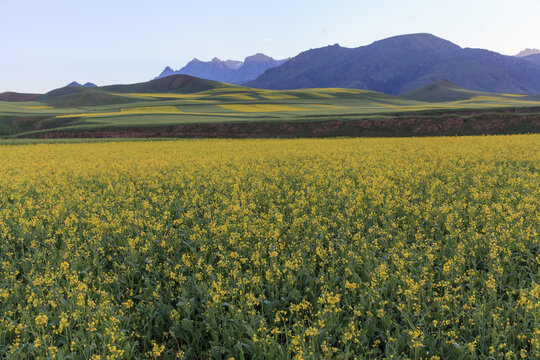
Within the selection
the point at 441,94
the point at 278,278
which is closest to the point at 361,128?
the point at 278,278

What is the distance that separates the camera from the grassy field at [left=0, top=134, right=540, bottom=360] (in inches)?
153

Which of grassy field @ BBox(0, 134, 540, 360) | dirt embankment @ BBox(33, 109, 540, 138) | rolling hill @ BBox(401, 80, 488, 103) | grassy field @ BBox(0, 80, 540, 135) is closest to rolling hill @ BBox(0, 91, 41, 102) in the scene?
grassy field @ BBox(0, 80, 540, 135)

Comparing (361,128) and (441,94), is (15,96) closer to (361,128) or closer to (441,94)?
(361,128)

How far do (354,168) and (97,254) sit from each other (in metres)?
10.5

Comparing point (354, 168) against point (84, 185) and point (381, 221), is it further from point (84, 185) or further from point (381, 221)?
point (84, 185)

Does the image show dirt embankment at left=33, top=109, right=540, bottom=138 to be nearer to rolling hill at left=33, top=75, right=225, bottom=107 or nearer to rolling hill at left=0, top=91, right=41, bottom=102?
rolling hill at left=33, top=75, right=225, bottom=107

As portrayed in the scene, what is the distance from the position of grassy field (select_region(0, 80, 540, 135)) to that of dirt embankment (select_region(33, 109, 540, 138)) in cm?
247

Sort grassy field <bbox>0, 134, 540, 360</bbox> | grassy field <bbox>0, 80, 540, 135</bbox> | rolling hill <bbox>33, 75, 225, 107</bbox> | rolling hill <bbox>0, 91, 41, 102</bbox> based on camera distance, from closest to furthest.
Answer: grassy field <bbox>0, 134, 540, 360</bbox>, grassy field <bbox>0, 80, 540, 135</bbox>, rolling hill <bbox>33, 75, 225, 107</bbox>, rolling hill <bbox>0, 91, 41, 102</bbox>

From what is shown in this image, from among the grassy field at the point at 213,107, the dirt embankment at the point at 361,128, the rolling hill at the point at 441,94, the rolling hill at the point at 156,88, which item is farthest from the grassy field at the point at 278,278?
the rolling hill at the point at 156,88

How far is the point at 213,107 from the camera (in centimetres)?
8656

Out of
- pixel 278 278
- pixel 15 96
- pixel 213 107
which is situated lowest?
pixel 278 278

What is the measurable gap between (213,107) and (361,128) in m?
54.6

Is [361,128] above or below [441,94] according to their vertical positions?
below

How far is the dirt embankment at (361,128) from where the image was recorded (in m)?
38.3
